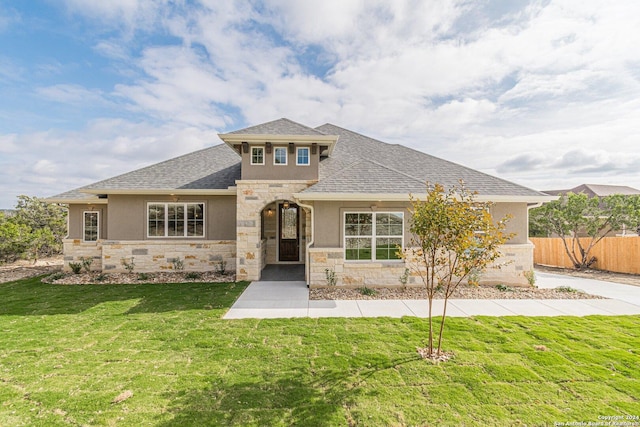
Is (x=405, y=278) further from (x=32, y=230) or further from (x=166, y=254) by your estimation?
(x=32, y=230)

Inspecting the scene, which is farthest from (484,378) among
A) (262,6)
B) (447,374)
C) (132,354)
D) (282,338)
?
(262,6)

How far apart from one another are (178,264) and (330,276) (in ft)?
20.9

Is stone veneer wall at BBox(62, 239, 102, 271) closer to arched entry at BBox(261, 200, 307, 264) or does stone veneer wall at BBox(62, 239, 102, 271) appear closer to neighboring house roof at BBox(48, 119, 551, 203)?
neighboring house roof at BBox(48, 119, 551, 203)

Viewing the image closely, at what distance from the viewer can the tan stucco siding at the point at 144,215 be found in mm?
11023

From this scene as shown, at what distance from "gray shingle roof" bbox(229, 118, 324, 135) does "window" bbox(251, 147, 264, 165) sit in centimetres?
57

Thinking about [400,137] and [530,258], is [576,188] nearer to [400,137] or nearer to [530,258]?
[400,137]

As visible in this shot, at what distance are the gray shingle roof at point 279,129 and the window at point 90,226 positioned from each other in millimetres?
8032

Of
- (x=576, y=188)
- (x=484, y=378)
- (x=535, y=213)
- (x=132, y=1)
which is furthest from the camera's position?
(x=576, y=188)

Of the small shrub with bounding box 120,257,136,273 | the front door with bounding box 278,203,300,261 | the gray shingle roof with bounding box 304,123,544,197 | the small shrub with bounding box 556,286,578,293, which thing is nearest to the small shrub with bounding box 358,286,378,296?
the gray shingle roof with bounding box 304,123,544,197

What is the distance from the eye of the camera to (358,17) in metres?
9.56

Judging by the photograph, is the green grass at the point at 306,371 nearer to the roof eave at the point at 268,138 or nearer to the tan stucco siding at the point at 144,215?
the tan stucco siding at the point at 144,215

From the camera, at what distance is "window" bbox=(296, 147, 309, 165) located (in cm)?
992

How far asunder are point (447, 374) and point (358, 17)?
10.8 meters

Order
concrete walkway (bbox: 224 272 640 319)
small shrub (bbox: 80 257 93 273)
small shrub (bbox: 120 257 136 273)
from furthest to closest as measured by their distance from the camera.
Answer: small shrub (bbox: 80 257 93 273) < small shrub (bbox: 120 257 136 273) < concrete walkway (bbox: 224 272 640 319)
